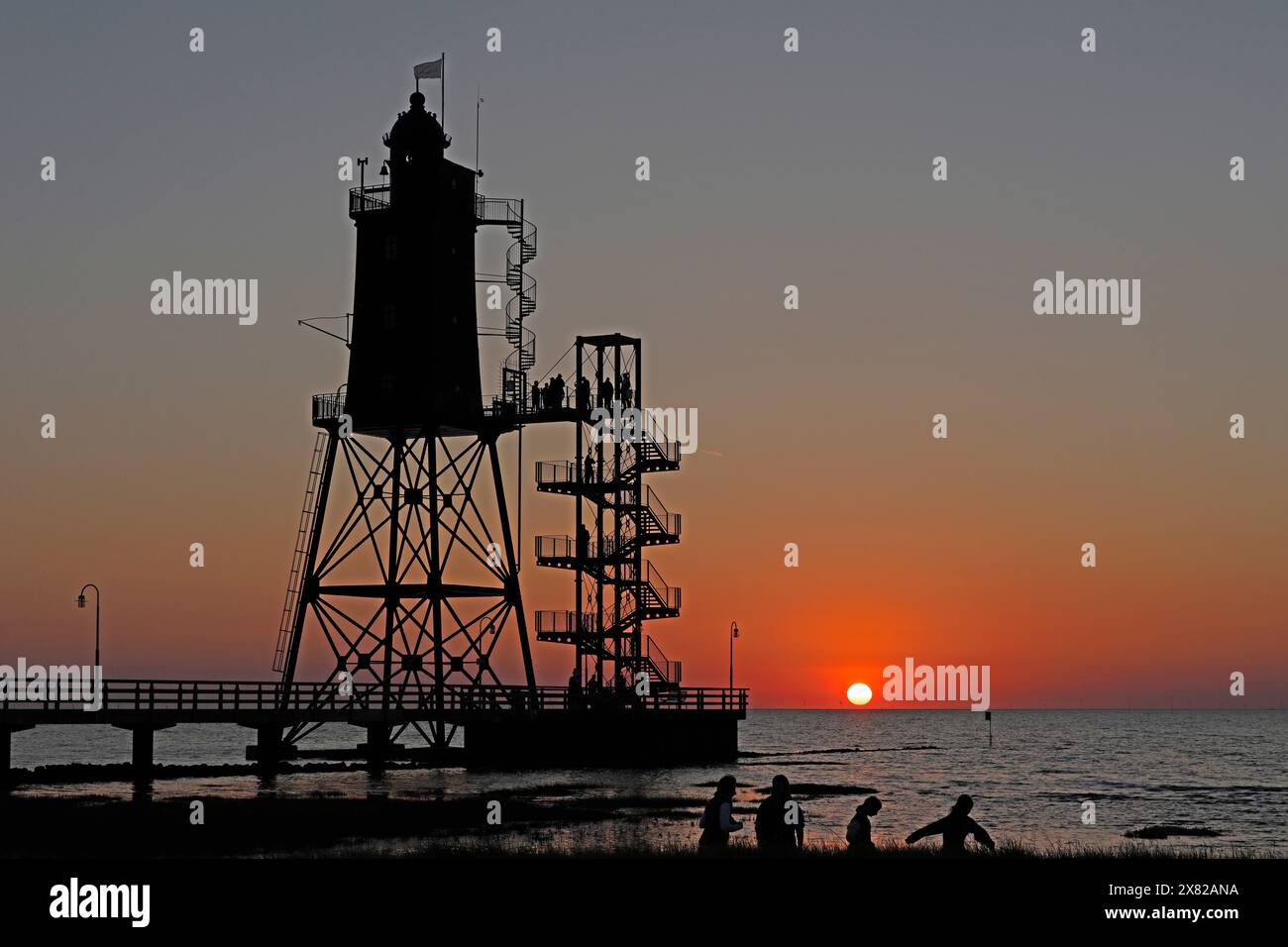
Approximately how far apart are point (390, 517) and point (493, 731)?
1223 centimetres

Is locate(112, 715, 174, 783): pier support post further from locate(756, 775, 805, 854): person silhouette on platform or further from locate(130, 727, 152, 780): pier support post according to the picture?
locate(756, 775, 805, 854): person silhouette on platform

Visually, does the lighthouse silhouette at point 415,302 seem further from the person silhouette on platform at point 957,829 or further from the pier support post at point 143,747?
the person silhouette on platform at point 957,829

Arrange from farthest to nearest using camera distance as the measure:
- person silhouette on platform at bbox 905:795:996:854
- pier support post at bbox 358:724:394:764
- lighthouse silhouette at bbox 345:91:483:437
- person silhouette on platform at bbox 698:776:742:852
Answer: pier support post at bbox 358:724:394:764 < lighthouse silhouette at bbox 345:91:483:437 < person silhouette on platform at bbox 698:776:742:852 < person silhouette on platform at bbox 905:795:996:854

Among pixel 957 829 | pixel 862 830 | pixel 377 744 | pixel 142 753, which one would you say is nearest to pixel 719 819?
pixel 862 830

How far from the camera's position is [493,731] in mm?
71625
